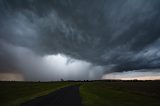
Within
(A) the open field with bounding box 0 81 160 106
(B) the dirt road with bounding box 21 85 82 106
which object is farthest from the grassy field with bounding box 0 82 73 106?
(B) the dirt road with bounding box 21 85 82 106

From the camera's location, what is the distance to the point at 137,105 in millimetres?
23938

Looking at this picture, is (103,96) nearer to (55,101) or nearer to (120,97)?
(120,97)

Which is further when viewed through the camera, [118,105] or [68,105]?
[118,105]

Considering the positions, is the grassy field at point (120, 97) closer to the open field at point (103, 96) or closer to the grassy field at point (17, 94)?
the open field at point (103, 96)

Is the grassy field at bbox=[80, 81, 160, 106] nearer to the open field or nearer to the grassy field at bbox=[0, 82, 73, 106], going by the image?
the open field

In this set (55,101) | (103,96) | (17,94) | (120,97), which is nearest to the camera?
(55,101)

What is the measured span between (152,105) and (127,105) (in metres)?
3.73

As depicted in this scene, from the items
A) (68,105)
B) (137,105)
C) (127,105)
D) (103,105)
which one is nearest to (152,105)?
(137,105)

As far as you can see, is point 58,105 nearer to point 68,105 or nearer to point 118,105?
point 68,105

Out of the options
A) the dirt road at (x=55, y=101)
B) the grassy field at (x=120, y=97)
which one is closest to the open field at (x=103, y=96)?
the grassy field at (x=120, y=97)

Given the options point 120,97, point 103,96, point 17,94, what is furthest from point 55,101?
point 17,94

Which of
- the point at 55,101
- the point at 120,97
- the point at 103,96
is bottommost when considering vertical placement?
the point at 55,101

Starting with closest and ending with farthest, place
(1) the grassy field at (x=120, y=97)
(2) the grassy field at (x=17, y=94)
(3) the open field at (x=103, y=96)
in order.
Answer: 1. (1) the grassy field at (x=120, y=97)
2. (3) the open field at (x=103, y=96)
3. (2) the grassy field at (x=17, y=94)

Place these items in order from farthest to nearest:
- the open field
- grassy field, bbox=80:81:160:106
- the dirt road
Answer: the open field → grassy field, bbox=80:81:160:106 → the dirt road
